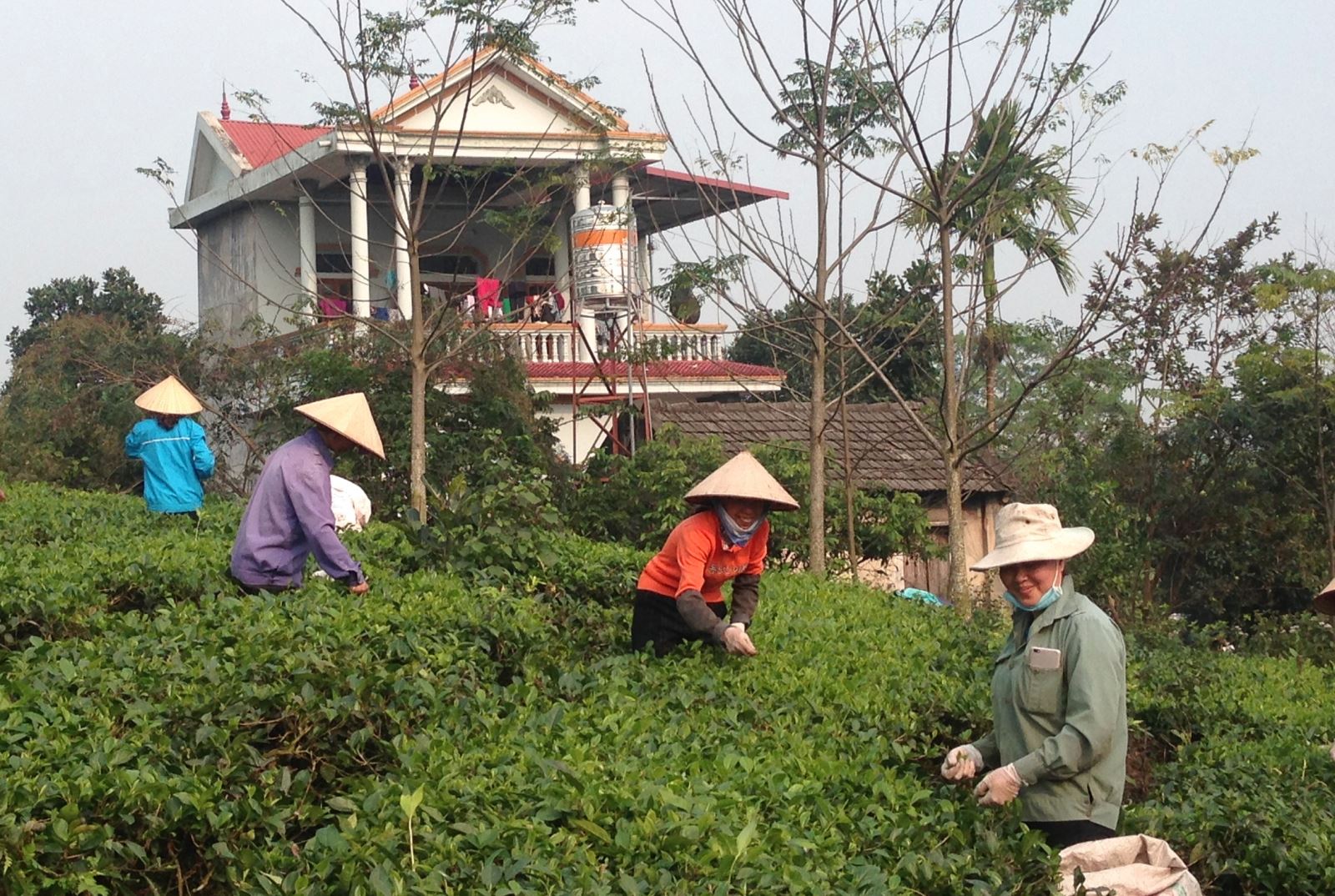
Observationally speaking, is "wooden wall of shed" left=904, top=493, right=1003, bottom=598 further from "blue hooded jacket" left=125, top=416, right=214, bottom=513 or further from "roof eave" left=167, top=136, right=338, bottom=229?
"roof eave" left=167, top=136, right=338, bottom=229

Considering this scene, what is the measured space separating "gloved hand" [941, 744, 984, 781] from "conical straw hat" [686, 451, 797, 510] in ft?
5.24

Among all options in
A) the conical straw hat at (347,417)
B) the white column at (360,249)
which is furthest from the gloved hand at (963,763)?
the white column at (360,249)

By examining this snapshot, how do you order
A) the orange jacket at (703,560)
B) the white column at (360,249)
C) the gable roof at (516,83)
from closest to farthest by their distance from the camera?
the orange jacket at (703,560) < the gable roof at (516,83) < the white column at (360,249)

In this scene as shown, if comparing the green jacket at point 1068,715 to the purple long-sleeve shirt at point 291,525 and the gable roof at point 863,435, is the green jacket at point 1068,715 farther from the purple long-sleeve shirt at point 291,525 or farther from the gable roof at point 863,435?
the gable roof at point 863,435

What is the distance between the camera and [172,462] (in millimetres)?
11484

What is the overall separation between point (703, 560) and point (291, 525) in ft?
6.57

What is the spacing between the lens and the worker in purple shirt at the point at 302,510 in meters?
6.75

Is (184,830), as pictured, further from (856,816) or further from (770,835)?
(856,816)

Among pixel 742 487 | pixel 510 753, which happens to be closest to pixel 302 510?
pixel 742 487

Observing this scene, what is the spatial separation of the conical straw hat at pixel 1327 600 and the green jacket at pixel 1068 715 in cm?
127

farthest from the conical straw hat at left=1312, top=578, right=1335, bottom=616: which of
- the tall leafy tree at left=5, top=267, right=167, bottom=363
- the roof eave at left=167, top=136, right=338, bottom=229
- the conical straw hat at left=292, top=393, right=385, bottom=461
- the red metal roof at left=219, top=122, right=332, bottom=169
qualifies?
the tall leafy tree at left=5, top=267, right=167, bottom=363

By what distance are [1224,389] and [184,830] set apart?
1439cm

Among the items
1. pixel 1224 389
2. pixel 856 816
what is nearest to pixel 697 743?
pixel 856 816

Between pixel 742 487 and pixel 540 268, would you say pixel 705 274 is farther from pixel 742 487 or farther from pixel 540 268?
pixel 540 268
